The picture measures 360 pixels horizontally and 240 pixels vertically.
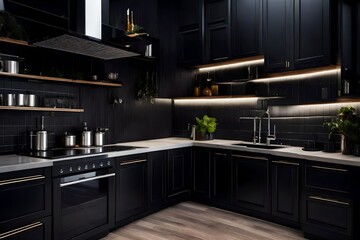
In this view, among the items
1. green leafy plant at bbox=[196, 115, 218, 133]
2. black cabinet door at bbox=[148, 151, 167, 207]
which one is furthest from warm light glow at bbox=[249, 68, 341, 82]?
black cabinet door at bbox=[148, 151, 167, 207]

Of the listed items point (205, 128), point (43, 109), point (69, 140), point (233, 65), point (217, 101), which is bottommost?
point (69, 140)

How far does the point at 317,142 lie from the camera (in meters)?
3.71

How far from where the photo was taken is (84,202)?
2947 millimetres

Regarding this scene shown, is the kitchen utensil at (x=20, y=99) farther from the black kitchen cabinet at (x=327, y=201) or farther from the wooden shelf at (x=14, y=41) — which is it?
the black kitchen cabinet at (x=327, y=201)

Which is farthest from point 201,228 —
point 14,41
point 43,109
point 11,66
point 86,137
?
point 14,41

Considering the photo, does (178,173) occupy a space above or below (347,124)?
below

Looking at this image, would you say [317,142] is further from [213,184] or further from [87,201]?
[87,201]

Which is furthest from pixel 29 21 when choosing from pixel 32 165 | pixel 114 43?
pixel 32 165

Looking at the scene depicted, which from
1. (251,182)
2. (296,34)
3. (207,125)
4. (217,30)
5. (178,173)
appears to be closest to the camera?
(296,34)

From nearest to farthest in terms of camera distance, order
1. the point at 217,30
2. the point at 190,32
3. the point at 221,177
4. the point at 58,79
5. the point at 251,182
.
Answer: the point at 58,79 → the point at 251,182 → the point at 221,177 → the point at 217,30 → the point at 190,32

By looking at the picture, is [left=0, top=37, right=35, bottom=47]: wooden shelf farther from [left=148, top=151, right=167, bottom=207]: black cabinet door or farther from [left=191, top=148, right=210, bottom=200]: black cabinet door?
[left=191, top=148, right=210, bottom=200]: black cabinet door

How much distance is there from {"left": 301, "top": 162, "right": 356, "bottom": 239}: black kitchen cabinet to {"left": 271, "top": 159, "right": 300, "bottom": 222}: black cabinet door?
13cm

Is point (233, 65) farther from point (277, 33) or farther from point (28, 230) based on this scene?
point (28, 230)

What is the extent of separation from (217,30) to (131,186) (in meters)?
2.63
